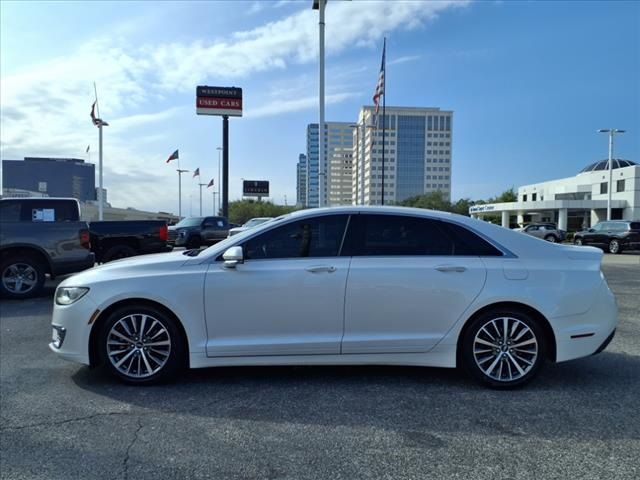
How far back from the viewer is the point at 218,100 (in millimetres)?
39688

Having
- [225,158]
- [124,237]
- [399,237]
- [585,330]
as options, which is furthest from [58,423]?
[225,158]

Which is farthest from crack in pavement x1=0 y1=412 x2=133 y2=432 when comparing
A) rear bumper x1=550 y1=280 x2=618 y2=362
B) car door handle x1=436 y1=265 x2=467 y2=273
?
rear bumper x1=550 y1=280 x2=618 y2=362

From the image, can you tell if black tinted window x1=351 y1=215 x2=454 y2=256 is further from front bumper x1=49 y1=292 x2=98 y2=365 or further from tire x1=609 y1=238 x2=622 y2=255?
tire x1=609 y1=238 x2=622 y2=255

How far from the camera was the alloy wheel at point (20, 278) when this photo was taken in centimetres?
886

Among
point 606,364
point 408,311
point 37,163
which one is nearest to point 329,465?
point 408,311

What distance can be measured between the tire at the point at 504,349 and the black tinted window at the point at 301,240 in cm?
147

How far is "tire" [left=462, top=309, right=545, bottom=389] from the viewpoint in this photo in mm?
4043

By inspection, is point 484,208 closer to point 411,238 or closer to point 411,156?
point 411,156

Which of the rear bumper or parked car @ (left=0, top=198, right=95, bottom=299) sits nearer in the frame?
the rear bumper

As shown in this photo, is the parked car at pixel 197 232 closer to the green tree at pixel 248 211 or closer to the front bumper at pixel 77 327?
the front bumper at pixel 77 327

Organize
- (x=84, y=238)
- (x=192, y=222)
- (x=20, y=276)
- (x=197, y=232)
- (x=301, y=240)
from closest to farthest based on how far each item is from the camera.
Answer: (x=301, y=240) < (x=20, y=276) < (x=84, y=238) < (x=197, y=232) < (x=192, y=222)

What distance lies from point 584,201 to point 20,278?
206ft

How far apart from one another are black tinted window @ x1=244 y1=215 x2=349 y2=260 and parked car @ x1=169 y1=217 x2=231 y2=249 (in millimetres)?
17134

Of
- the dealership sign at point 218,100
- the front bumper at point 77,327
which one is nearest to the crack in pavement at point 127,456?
the front bumper at point 77,327
